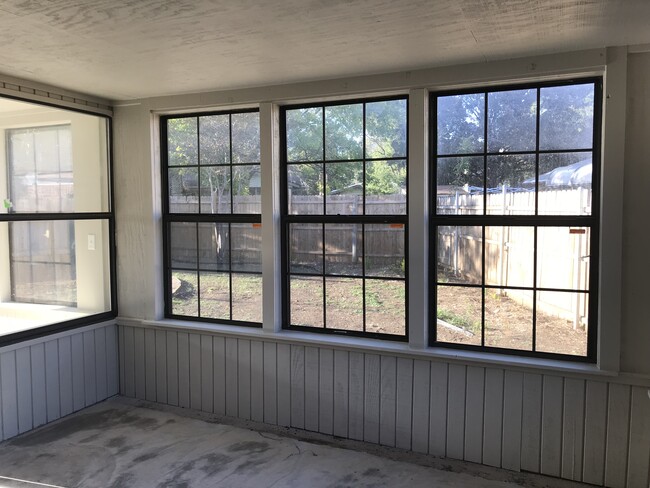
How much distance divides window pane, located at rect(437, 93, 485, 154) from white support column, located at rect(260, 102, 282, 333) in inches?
46.2

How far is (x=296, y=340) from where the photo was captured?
11.8 ft

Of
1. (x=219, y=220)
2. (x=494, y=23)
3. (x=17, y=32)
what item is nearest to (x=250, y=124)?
(x=219, y=220)

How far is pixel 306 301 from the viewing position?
12.2 ft

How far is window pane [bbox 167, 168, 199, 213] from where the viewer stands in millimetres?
4000

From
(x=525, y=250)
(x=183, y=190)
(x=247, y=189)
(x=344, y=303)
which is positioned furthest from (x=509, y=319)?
(x=183, y=190)

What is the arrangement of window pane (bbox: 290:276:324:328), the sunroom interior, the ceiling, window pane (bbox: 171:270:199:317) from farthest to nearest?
1. window pane (bbox: 171:270:199:317)
2. window pane (bbox: 290:276:324:328)
3. the sunroom interior
4. the ceiling

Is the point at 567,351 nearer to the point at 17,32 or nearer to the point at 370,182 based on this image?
the point at 370,182

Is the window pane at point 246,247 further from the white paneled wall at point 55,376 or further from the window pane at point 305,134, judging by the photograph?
the white paneled wall at point 55,376

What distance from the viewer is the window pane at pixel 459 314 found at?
3213 millimetres

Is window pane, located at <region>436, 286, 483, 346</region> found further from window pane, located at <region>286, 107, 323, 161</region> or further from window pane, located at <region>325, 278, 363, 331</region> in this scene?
window pane, located at <region>286, 107, 323, 161</region>

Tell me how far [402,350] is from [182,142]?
2.35 m

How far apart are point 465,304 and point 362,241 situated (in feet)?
2.62

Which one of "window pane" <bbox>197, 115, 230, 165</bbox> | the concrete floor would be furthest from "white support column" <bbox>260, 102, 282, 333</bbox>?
the concrete floor

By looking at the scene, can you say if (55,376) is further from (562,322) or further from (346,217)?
(562,322)
